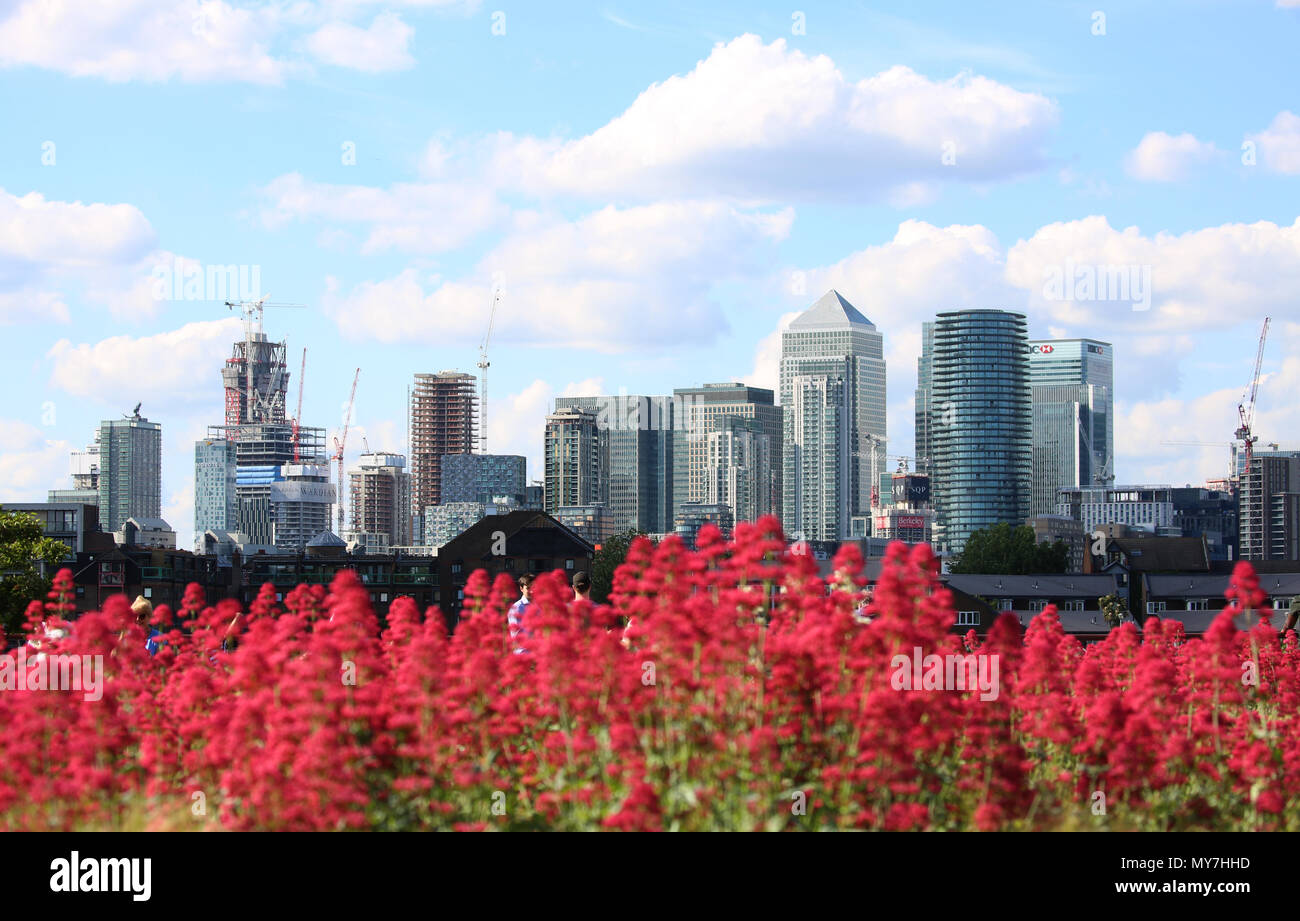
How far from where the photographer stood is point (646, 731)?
12.5 meters

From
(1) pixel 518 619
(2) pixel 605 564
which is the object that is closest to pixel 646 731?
(1) pixel 518 619

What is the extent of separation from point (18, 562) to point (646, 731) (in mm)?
57470

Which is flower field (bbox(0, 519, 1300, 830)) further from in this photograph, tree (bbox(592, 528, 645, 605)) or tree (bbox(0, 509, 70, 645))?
tree (bbox(592, 528, 645, 605))

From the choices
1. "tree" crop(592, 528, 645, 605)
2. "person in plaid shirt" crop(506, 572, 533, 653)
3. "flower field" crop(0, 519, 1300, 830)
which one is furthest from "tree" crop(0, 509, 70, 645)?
"tree" crop(592, 528, 645, 605)

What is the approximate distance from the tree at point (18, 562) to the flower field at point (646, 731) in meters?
51.1

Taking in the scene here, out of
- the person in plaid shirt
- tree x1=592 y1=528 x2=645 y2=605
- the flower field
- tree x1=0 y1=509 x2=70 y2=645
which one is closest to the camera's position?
the flower field

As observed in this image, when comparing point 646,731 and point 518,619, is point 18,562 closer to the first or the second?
point 518,619

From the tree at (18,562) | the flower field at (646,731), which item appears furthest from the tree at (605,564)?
the flower field at (646,731)

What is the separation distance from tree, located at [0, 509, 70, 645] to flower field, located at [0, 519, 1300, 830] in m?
51.1

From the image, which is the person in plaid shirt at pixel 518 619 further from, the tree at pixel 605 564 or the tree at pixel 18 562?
the tree at pixel 605 564

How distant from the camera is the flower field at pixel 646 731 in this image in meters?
12.2

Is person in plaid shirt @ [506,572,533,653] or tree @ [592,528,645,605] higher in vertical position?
person in plaid shirt @ [506,572,533,653]

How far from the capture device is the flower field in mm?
12195
